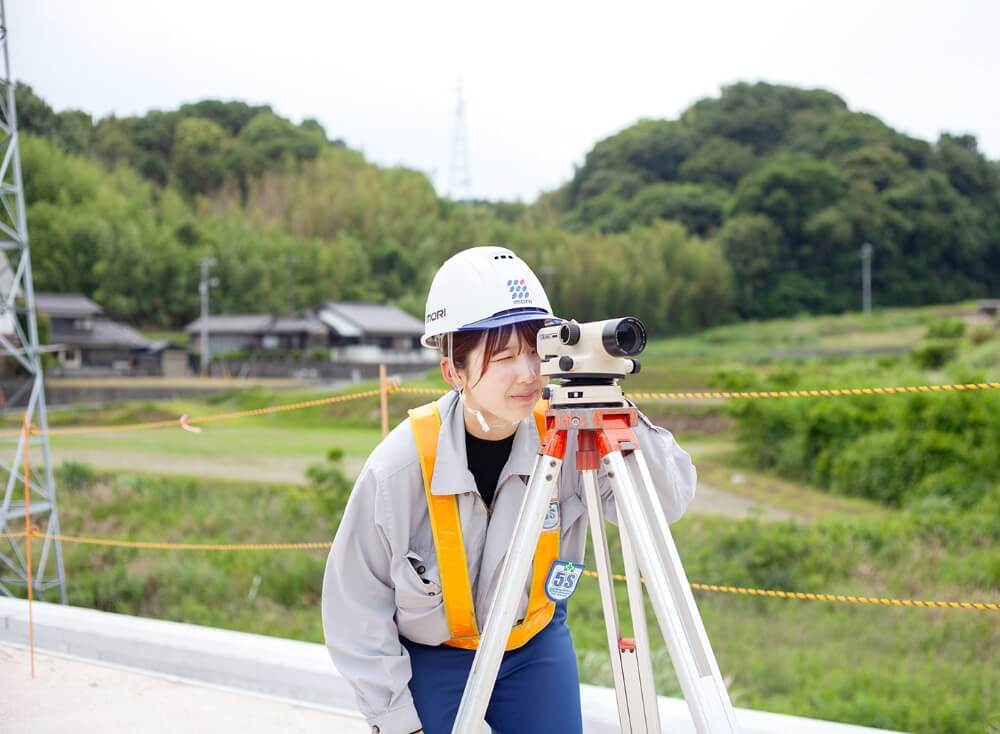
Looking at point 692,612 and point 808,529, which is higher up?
point 692,612

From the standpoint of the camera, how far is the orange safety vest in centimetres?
111

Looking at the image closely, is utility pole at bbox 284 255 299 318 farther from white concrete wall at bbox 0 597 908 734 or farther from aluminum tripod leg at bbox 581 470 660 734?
aluminum tripod leg at bbox 581 470 660 734

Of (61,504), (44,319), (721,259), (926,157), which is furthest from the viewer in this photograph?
(926,157)

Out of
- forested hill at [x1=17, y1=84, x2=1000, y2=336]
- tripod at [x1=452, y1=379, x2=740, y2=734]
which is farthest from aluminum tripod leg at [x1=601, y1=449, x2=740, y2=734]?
forested hill at [x1=17, y1=84, x2=1000, y2=336]

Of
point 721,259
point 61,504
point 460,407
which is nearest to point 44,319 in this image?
point 61,504

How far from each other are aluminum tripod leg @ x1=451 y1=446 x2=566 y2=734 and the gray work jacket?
0.29ft

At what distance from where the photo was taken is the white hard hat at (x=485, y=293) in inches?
43.3

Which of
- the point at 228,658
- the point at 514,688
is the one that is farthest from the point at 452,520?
the point at 228,658

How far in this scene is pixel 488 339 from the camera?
1116mm

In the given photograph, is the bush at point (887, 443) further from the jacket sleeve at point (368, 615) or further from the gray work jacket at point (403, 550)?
the jacket sleeve at point (368, 615)

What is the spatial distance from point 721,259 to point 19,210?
2153cm

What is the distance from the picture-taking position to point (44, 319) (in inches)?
611

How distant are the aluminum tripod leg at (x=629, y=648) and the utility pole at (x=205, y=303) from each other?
16281mm

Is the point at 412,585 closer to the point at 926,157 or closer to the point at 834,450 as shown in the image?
the point at 834,450
